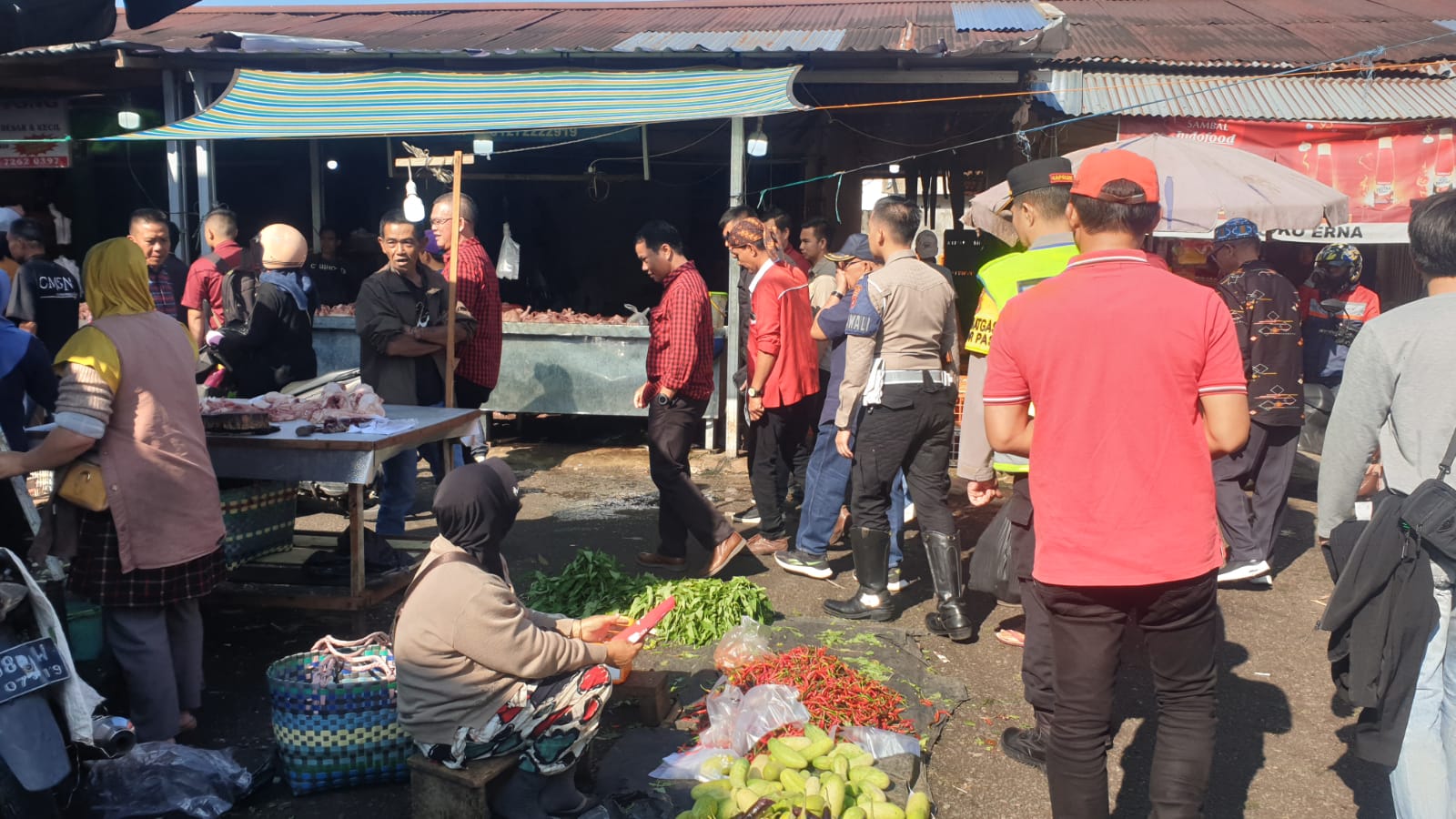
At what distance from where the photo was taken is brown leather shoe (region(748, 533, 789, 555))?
683 cm

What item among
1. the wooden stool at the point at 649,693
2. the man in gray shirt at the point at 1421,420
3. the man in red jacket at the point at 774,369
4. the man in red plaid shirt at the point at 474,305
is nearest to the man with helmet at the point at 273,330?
the man in red plaid shirt at the point at 474,305

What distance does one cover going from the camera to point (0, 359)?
4129 millimetres

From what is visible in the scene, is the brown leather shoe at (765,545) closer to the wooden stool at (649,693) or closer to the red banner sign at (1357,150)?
the wooden stool at (649,693)

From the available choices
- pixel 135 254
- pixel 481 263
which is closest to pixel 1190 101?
pixel 481 263

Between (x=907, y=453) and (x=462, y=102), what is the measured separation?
5828mm

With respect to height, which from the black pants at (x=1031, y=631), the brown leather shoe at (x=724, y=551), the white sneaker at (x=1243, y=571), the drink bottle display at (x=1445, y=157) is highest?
the drink bottle display at (x=1445, y=157)

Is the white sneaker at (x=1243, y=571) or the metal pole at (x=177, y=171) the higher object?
the metal pole at (x=177, y=171)

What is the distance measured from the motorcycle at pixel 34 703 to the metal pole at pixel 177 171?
7.72 meters

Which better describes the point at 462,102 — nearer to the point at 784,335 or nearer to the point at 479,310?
the point at 479,310

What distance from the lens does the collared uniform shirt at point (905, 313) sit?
5.25 meters

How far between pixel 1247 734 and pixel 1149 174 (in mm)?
2553

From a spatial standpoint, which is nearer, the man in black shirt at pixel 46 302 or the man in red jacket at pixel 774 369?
the man in red jacket at pixel 774 369

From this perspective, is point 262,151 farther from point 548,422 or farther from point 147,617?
Result: point 147,617

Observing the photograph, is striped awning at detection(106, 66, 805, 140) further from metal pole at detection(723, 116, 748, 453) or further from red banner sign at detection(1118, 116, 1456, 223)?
red banner sign at detection(1118, 116, 1456, 223)
